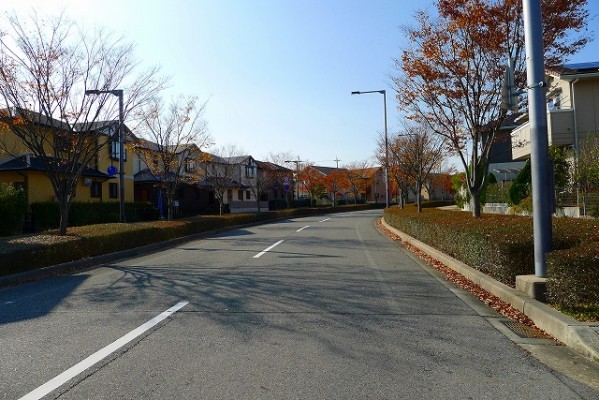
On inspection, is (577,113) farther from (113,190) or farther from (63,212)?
(113,190)

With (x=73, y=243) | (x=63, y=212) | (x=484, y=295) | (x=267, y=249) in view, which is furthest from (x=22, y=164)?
(x=484, y=295)

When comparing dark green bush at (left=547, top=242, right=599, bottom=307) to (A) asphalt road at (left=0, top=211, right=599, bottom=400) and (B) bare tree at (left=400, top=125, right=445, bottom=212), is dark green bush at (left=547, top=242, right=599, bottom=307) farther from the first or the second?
(B) bare tree at (left=400, top=125, right=445, bottom=212)

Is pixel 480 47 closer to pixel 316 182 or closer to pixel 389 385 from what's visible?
pixel 389 385

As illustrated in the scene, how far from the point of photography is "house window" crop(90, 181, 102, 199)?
30487 millimetres

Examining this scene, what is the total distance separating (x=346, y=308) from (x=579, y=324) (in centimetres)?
289

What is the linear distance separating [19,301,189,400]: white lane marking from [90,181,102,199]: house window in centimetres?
2630

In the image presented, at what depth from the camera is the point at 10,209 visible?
18.8m

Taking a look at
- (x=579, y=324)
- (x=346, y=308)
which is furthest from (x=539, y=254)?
(x=346, y=308)

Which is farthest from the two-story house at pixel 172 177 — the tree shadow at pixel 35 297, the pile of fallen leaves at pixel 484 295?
the pile of fallen leaves at pixel 484 295

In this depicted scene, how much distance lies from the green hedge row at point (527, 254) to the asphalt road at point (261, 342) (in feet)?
2.81

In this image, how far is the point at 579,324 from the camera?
5219mm

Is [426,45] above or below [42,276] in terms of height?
above

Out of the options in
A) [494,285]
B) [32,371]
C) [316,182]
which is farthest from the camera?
[316,182]

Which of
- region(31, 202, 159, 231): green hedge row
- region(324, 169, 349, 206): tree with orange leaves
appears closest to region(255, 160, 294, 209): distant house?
region(324, 169, 349, 206): tree with orange leaves
